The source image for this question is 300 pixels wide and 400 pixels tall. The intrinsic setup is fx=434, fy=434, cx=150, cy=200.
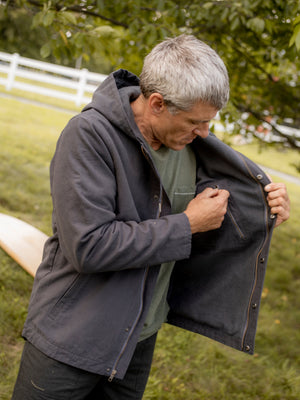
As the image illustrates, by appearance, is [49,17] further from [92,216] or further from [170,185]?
[92,216]

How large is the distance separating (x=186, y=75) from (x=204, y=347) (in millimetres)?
2638

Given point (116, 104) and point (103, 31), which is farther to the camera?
point (103, 31)

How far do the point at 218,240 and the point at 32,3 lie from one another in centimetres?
253

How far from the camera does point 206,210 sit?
1.55 meters

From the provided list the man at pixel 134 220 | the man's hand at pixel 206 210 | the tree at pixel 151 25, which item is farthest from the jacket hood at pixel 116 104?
the tree at pixel 151 25

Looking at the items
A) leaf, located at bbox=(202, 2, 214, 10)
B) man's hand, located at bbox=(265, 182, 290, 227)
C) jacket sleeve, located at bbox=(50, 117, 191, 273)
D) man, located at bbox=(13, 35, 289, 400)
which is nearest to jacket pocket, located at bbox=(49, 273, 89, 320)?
man, located at bbox=(13, 35, 289, 400)

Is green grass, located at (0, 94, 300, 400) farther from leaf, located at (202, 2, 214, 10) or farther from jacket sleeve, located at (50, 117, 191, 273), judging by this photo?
leaf, located at (202, 2, 214, 10)

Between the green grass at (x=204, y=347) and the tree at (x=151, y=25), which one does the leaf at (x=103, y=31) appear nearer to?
the tree at (x=151, y=25)

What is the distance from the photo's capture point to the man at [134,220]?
1358mm

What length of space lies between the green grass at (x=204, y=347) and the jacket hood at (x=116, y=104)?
1.92m

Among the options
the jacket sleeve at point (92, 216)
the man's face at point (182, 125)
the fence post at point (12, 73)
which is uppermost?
the man's face at point (182, 125)

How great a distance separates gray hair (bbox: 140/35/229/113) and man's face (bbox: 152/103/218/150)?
26 millimetres

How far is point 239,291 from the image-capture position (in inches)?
72.6

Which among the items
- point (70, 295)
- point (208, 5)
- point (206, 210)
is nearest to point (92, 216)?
point (70, 295)
